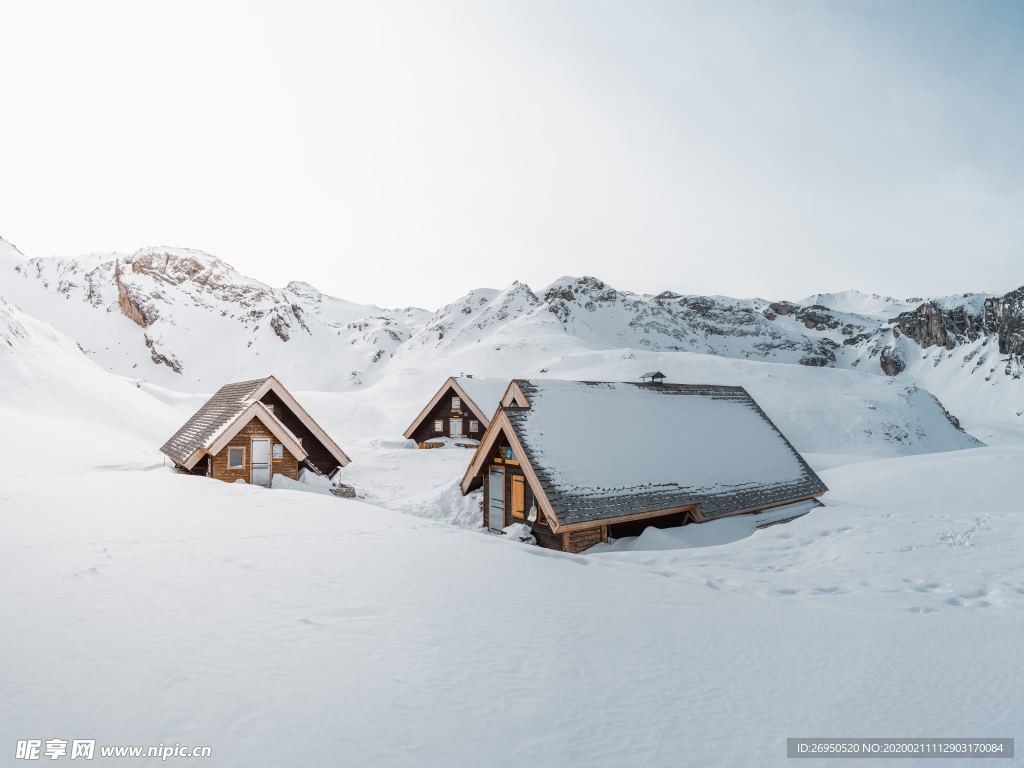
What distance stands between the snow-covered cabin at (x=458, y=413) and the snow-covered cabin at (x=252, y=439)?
53.2 ft

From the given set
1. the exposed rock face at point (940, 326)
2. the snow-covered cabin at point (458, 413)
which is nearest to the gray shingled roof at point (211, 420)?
the snow-covered cabin at point (458, 413)

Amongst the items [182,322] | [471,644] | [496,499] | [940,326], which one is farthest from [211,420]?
[940,326]

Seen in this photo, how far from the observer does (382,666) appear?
482cm

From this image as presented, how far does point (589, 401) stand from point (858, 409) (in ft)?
135

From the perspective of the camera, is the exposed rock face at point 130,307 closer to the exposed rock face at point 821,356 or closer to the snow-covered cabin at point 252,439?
the snow-covered cabin at point 252,439

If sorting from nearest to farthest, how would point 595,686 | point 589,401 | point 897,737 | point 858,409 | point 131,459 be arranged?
point 897,737
point 595,686
point 589,401
point 131,459
point 858,409

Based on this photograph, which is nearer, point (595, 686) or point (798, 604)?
point (595, 686)

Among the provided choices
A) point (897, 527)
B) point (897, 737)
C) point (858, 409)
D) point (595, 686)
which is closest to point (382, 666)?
point (595, 686)

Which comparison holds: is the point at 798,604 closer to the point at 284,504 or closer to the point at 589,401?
the point at 589,401

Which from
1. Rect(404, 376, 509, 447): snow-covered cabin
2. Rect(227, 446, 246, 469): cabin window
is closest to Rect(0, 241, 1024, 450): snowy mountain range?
Rect(404, 376, 509, 447): snow-covered cabin

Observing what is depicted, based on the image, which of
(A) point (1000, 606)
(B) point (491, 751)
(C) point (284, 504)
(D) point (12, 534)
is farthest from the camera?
(C) point (284, 504)

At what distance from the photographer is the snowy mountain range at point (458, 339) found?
74.3 meters

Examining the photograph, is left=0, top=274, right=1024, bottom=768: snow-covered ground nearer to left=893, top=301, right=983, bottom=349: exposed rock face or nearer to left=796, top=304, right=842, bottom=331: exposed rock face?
left=893, top=301, right=983, bottom=349: exposed rock face

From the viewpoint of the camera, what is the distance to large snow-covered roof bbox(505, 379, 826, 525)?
44.9 feet
